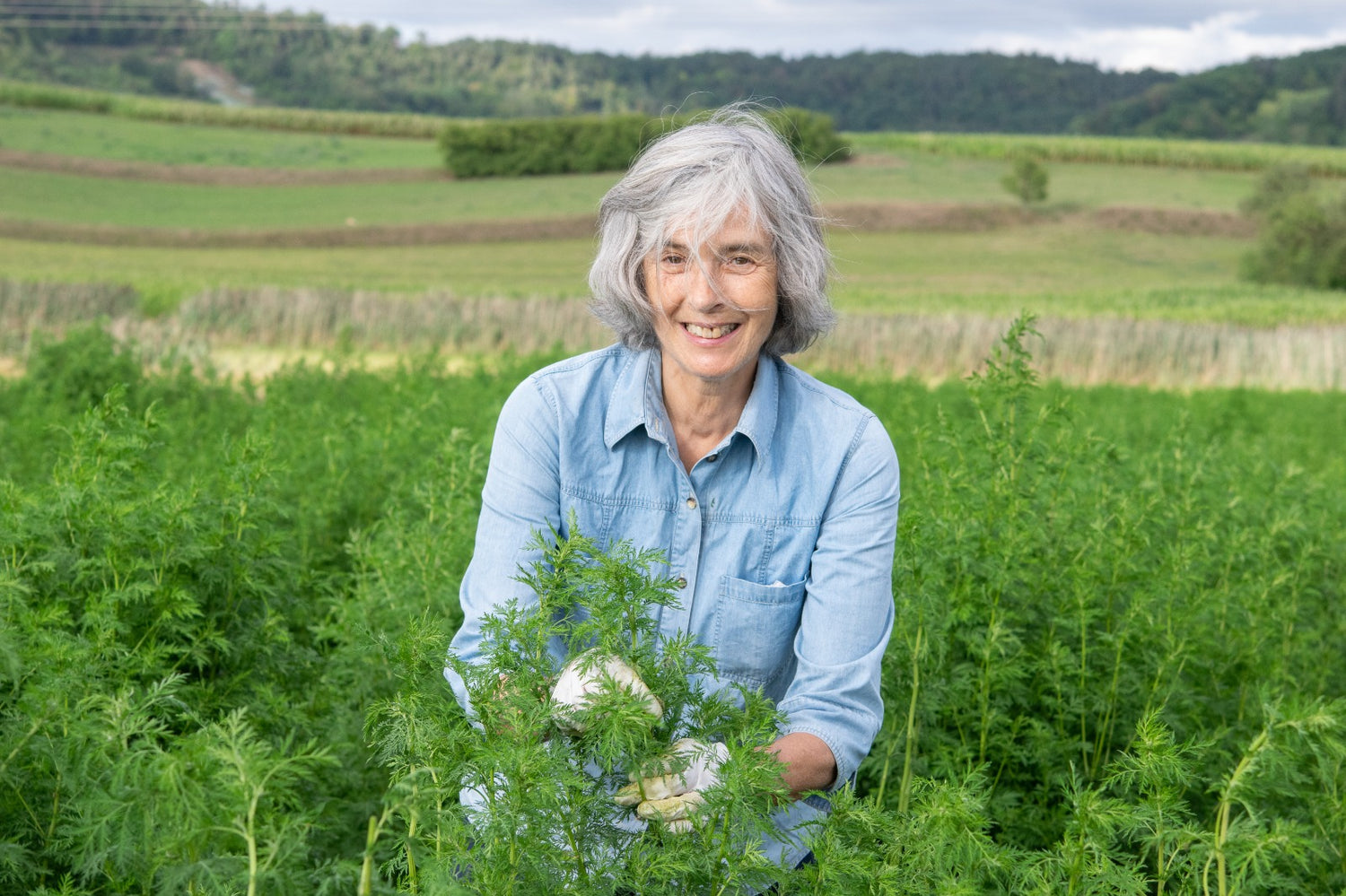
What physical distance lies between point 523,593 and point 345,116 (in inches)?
3094

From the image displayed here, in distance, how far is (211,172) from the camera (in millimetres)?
60156

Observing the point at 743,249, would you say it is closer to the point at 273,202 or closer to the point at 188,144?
the point at 273,202

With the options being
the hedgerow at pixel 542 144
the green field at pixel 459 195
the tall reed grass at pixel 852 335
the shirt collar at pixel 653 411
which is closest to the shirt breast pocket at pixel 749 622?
the shirt collar at pixel 653 411

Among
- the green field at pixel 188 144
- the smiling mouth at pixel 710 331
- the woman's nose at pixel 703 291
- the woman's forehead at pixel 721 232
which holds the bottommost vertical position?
the green field at pixel 188 144

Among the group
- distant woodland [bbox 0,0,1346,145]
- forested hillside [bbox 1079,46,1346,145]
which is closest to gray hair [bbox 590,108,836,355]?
distant woodland [bbox 0,0,1346,145]

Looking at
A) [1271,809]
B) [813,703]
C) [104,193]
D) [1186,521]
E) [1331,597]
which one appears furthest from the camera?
[104,193]

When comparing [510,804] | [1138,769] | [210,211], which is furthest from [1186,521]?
[210,211]

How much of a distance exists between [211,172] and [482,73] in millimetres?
49357

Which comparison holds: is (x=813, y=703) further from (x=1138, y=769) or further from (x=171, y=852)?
(x=171, y=852)

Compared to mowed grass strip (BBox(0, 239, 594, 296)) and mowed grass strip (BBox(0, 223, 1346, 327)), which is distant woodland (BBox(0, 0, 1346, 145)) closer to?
mowed grass strip (BBox(0, 223, 1346, 327))

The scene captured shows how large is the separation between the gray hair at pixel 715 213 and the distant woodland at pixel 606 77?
279ft

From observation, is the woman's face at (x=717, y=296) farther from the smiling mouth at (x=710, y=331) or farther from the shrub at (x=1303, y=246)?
the shrub at (x=1303, y=246)

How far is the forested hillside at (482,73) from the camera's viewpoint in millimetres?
87375

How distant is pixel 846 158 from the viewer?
7019cm
